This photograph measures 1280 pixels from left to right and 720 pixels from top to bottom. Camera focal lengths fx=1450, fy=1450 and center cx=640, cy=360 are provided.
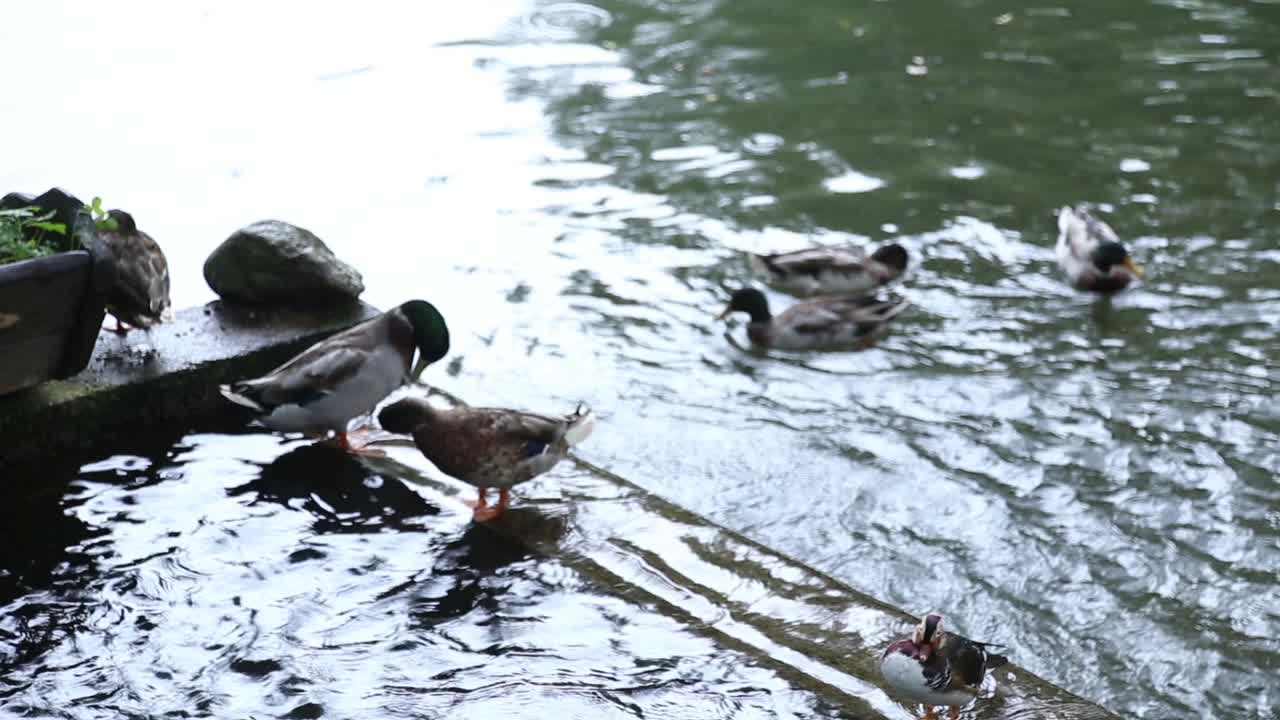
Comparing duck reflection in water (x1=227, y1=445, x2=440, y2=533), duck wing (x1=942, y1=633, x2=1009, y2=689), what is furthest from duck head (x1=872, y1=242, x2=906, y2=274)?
duck wing (x1=942, y1=633, x2=1009, y2=689)

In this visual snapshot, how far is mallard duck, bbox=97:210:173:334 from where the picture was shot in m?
6.74

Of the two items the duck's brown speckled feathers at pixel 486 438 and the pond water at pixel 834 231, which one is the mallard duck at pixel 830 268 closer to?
the pond water at pixel 834 231

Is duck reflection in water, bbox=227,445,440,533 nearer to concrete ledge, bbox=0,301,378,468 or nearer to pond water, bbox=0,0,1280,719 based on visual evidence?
pond water, bbox=0,0,1280,719

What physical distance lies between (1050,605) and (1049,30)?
36.8 ft

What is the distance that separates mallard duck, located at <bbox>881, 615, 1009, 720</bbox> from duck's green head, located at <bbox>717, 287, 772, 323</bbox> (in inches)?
185

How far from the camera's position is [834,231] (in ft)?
35.4

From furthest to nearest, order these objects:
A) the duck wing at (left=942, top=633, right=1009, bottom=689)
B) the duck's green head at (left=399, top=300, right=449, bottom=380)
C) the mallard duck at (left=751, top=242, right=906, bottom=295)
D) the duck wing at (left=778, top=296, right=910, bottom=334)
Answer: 1. the mallard duck at (left=751, top=242, right=906, bottom=295)
2. the duck wing at (left=778, top=296, right=910, bottom=334)
3. the duck's green head at (left=399, top=300, right=449, bottom=380)
4. the duck wing at (left=942, top=633, right=1009, bottom=689)

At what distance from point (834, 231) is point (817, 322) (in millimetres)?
1748

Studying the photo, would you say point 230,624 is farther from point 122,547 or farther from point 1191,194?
point 1191,194

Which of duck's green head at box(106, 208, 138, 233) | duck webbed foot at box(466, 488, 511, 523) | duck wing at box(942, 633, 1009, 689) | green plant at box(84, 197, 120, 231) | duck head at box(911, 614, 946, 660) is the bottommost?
duck webbed foot at box(466, 488, 511, 523)

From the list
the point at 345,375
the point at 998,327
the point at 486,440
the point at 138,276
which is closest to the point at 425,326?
the point at 345,375

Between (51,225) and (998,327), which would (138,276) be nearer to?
(51,225)

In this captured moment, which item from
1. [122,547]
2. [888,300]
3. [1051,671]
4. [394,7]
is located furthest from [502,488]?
[394,7]

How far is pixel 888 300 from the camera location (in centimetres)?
941
